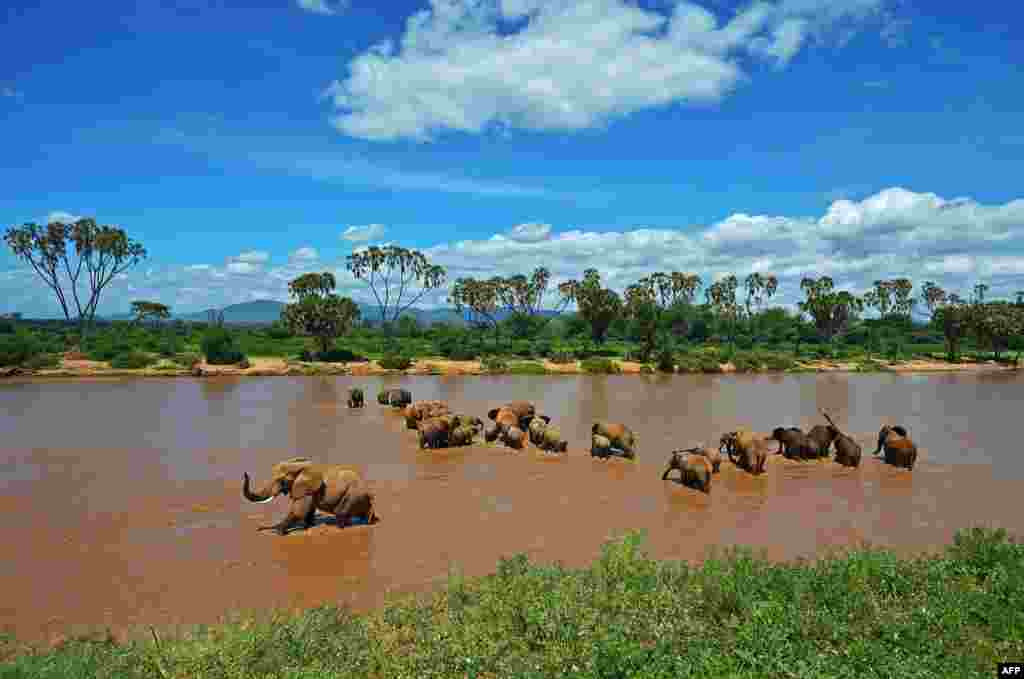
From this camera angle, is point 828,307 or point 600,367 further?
point 828,307

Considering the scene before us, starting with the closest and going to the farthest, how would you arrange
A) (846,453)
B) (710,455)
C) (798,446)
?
(710,455) < (846,453) < (798,446)

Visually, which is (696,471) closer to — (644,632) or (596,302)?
(644,632)

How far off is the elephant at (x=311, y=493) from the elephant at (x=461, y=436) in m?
6.82

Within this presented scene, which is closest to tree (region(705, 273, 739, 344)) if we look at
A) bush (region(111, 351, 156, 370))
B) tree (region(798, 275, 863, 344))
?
tree (region(798, 275, 863, 344))

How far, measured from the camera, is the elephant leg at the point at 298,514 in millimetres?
10039

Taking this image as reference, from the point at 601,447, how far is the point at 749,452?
346 centimetres

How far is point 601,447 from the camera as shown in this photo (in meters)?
15.9

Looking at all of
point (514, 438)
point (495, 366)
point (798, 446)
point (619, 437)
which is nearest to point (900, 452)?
point (798, 446)

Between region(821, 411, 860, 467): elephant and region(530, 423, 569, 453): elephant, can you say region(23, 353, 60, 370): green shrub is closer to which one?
region(530, 423, 569, 453): elephant

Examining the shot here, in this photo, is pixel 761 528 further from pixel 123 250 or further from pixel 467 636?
pixel 123 250

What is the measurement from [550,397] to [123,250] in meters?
51.3

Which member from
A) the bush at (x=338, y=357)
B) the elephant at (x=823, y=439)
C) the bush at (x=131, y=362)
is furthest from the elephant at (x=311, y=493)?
the bush at (x=338, y=357)

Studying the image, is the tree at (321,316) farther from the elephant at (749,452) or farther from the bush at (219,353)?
the elephant at (749,452)

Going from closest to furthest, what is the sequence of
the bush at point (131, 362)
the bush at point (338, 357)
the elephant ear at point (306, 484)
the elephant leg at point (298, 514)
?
the elephant leg at point (298, 514) < the elephant ear at point (306, 484) < the bush at point (131, 362) < the bush at point (338, 357)
